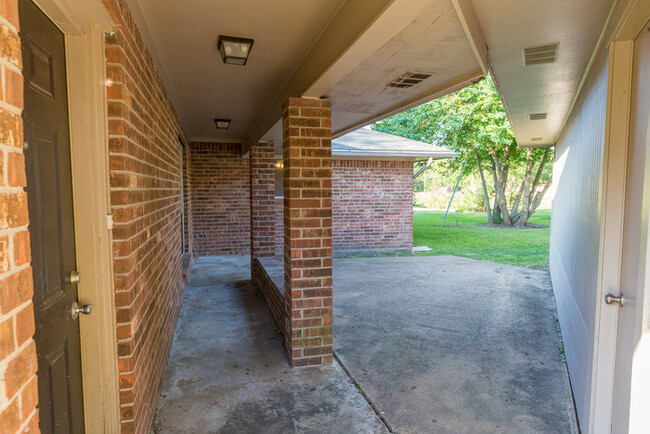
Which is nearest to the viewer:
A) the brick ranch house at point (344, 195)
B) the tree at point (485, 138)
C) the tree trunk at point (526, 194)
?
the brick ranch house at point (344, 195)

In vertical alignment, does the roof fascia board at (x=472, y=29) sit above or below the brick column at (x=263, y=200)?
above

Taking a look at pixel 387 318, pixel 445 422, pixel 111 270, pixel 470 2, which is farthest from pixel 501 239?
pixel 111 270

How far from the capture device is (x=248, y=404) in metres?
3.21

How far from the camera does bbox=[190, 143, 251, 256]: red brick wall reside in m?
9.55

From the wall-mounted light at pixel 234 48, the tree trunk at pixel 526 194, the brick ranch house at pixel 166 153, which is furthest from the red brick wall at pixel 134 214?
the tree trunk at pixel 526 194

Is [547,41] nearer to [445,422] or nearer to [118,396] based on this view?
[445,422]

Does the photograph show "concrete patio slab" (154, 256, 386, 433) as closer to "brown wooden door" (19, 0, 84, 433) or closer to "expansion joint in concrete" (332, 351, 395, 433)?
"expansion joint in concrete" (332, 351, 395, 433)

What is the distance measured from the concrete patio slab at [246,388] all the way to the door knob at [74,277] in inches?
58.6

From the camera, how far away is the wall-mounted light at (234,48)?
298cm

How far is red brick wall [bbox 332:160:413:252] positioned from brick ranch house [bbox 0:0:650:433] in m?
6.62

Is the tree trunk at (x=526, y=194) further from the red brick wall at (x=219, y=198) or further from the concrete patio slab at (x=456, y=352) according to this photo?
the red brick wall at (x=219, y=198)

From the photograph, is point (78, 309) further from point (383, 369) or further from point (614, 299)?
point (614, 299)

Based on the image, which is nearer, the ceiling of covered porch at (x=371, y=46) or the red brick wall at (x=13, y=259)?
the red brick wall at (x=13, y=259)

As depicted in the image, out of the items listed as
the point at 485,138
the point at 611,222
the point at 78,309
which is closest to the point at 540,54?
the point at 611,222
